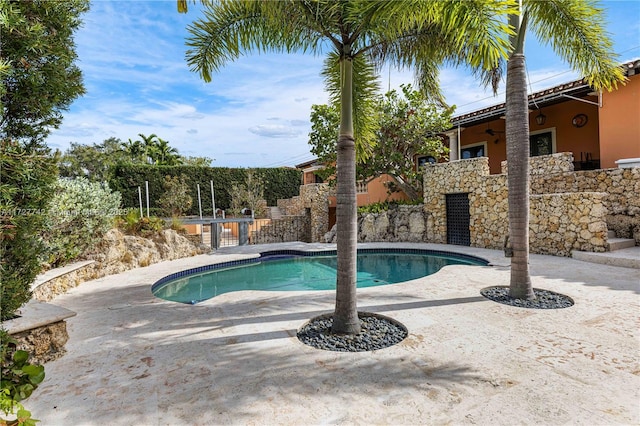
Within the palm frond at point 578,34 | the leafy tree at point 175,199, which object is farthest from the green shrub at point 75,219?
the leafy tree at point 175,199

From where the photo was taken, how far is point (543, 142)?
51.6 feet

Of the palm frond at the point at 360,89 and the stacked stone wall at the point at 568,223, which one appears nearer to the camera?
the palm frond at the point at 360,89

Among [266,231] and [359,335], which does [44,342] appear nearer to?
[359,335]

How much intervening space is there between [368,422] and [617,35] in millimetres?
8477

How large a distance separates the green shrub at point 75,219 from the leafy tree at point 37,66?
5029 millimetres

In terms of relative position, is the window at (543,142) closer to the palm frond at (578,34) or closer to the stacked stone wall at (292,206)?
the palm frond at (578,34)

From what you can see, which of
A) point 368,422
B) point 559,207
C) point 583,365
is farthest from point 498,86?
point 368,422

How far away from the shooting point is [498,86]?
8953 millimetres

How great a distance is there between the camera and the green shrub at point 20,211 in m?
3.09

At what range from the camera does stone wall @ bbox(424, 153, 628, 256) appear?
10289mm

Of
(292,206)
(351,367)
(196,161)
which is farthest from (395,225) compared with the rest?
(196,161)

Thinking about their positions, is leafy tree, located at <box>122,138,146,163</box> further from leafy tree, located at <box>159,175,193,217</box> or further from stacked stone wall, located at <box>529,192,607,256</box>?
stacked stone wall, located at <box>529,192,607,256</box>

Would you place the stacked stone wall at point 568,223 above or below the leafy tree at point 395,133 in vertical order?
below

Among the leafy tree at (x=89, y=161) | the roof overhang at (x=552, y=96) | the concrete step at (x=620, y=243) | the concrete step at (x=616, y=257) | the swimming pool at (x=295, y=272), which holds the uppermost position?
the leafy tree at (x=89, y=161)
